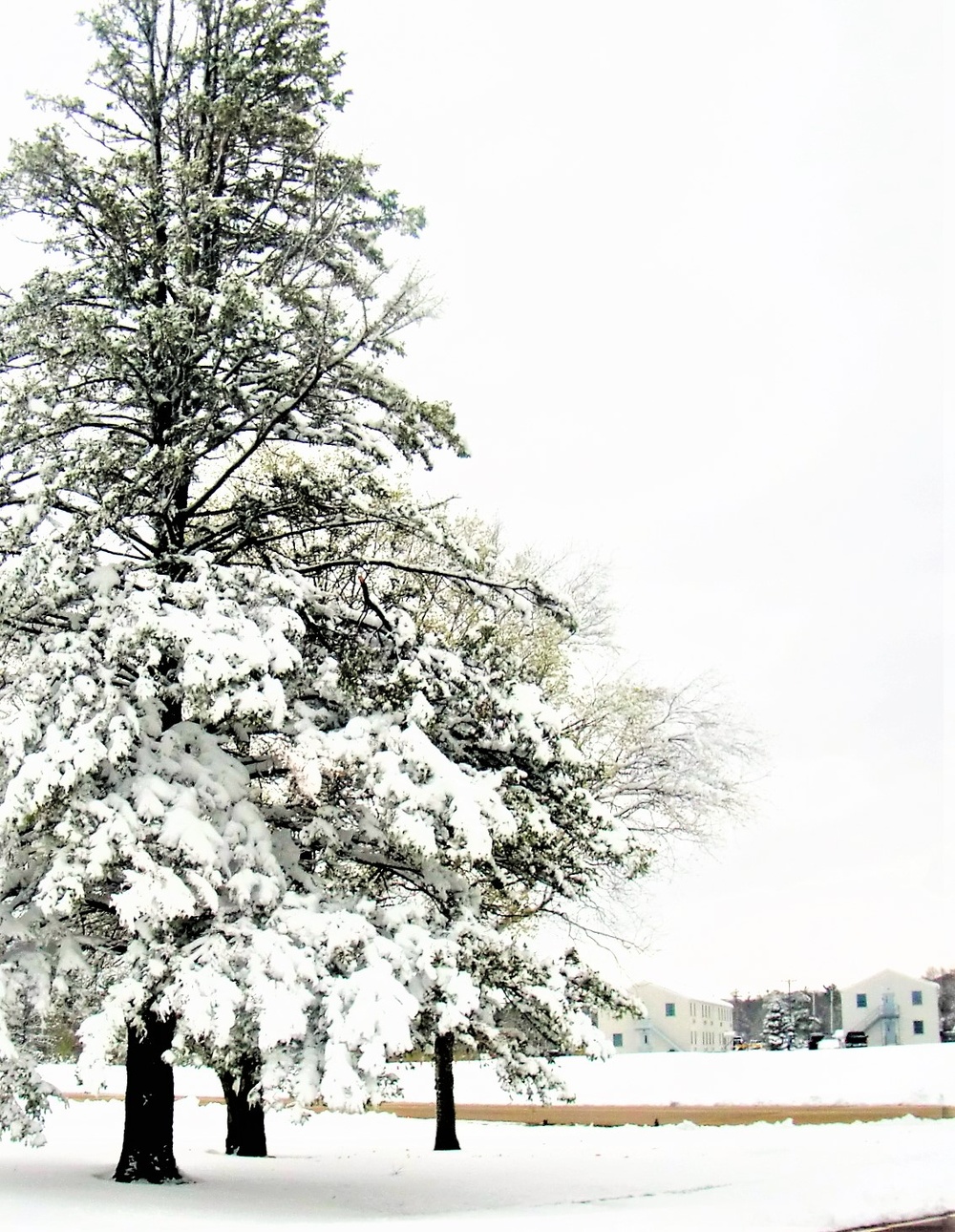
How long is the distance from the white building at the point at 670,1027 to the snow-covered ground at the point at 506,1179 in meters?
53.9

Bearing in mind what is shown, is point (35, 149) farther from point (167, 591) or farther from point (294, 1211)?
point (294, 1211)

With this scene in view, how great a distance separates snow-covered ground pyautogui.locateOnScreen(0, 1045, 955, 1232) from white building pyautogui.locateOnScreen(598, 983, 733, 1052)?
53.9 m

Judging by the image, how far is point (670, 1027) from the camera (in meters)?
85.3

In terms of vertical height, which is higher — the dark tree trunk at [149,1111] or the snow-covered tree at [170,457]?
the snow-covered tree at [170,457]

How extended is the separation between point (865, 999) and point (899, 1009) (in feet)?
22.0

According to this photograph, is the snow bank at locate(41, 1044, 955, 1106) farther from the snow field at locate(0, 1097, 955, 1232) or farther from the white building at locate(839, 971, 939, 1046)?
the white building at locate(839, 971, 939, 1046)

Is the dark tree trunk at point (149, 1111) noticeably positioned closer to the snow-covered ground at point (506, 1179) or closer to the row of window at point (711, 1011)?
the snow-covered ground at point (506, 1179)

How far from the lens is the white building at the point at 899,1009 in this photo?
2818 inches

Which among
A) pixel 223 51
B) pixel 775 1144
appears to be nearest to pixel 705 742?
pixel 775 1144

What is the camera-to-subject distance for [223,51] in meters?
14.5

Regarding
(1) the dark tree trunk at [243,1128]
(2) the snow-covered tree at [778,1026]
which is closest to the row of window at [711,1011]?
(2) the snow-covered tree at [778,1026]

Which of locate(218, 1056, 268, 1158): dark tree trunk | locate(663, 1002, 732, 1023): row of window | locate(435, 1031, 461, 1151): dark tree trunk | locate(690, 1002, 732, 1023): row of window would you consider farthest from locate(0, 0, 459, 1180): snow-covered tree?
locate(690, 1002, 732, 1023): row of window

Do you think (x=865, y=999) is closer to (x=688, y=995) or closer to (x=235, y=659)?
(x=688, y=995)

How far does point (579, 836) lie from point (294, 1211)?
477 centimetres
